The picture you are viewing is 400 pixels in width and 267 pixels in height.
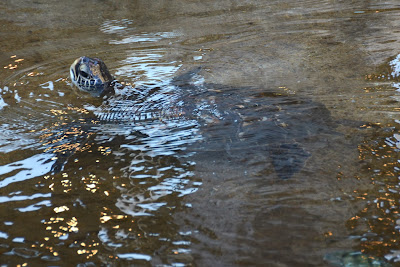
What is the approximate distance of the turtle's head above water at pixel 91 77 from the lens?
362 centimetres

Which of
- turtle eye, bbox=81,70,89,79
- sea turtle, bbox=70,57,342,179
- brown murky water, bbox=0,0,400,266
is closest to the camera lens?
brown murky water, bbox=0,0,400,266

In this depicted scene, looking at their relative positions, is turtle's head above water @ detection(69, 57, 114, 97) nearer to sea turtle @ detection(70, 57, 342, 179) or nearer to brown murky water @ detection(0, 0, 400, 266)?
sea turtle @ detection(70, 57, 342, 179)

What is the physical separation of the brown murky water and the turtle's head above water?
140mm

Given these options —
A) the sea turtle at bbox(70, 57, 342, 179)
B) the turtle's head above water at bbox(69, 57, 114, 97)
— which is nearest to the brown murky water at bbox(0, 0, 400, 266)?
the sea turtle at bbox(70, 57, 342, 179)

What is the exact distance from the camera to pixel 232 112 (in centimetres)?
307

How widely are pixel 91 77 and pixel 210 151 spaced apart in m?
1.58

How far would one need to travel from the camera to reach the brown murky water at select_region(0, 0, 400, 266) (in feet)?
5.98

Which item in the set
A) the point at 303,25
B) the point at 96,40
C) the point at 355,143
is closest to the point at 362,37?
the point at 303,25

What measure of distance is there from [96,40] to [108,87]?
150 centimetres

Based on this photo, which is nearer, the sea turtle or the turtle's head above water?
the sea turtle

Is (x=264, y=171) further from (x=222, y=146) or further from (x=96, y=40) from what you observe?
(x=96, y=40)

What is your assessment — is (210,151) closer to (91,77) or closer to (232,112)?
(232,112)

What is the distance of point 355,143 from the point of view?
2604 millimetres

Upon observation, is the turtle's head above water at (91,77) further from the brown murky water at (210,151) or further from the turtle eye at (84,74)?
the brown murky water at (210,151)
